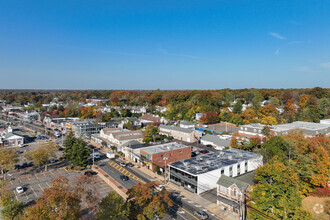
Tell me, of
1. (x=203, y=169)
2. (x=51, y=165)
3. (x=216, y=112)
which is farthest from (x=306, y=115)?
(x=51, y=165)

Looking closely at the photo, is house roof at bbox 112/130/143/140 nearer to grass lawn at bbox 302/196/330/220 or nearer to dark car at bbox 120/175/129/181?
dark car at bbox 120/175/129/181

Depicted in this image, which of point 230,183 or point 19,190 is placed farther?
point 19,190

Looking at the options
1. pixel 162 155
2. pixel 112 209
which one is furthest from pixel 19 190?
pixel 162 155

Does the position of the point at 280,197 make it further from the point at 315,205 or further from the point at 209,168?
the point at 315,205

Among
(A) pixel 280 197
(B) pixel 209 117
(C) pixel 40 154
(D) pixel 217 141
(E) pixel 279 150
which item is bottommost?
(D) pixel 217 141

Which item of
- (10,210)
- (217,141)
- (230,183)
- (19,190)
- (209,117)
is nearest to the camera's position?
(10,210)

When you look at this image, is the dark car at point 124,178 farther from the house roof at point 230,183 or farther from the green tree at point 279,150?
the green tree at point 279,150
